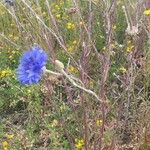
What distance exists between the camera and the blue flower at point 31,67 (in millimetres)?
1309

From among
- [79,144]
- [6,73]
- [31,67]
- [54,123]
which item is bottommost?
[31,67]

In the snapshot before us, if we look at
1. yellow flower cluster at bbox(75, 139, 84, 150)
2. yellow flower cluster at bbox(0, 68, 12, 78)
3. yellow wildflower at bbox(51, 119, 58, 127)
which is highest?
yellow flower cluster at bbox(0, 68, 12, 78)

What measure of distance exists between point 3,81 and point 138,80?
100 cm

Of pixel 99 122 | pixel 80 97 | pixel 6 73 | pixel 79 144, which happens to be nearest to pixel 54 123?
pixel 79 144

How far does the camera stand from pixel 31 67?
1.35m

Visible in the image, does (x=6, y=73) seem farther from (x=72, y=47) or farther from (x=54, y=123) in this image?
(x=54, y=123)

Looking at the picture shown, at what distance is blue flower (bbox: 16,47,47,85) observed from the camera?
1309mm

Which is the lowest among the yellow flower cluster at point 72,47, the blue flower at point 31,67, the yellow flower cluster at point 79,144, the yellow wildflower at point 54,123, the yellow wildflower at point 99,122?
the blue flower at point 31,67

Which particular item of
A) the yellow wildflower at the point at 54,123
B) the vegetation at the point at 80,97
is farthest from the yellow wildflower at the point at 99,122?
the yellow wildflower at the point at 54,123

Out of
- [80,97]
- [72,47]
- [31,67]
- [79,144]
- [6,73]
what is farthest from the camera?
[72,47]

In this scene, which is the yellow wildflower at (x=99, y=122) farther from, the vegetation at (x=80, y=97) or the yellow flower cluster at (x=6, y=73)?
the yellow flower cluster at (x=6, y=73)

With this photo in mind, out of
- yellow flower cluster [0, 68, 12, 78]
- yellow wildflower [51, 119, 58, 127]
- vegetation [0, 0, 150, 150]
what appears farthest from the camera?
yellow flower cluster [0, 68, 12, 78]

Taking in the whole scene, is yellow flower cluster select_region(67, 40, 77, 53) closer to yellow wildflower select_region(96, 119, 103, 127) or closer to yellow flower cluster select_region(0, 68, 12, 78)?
yellow flower cluster select_region(0, 68, 12, 78)

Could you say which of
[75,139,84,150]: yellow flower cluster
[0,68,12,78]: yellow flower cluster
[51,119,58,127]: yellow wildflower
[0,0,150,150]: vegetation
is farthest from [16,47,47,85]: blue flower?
[0,68,12,78]: yellow flower cluster
